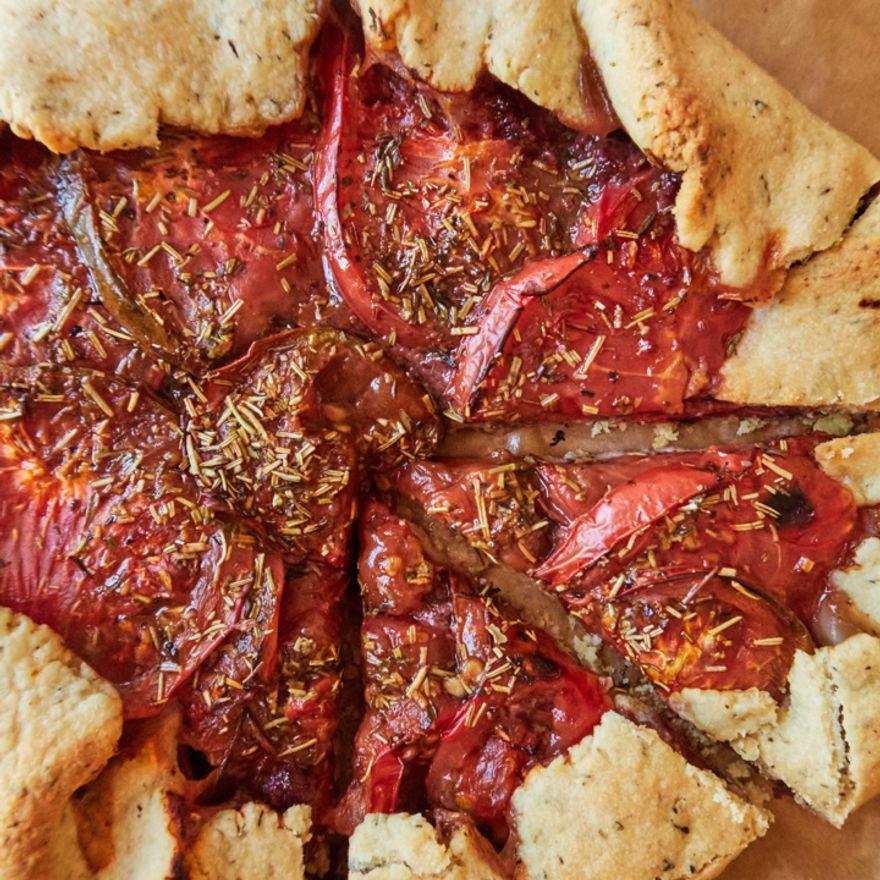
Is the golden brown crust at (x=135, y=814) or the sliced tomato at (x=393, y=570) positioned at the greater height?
the sliced tomato at (x=393, y=570)

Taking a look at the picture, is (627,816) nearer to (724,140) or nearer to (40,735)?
(40,735)

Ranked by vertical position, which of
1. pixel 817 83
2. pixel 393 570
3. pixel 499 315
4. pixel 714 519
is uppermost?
pixel 817 83

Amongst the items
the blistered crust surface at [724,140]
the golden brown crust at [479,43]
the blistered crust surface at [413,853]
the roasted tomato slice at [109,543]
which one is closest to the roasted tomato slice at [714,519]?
the blistered crust surface at [724,140]

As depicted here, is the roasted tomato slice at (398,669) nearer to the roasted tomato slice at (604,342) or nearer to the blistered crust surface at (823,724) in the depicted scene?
the roasted tomato slice at (604,342)

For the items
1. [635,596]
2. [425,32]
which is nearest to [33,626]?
[635,596]

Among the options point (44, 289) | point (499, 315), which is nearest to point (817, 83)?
point (499, 315)
